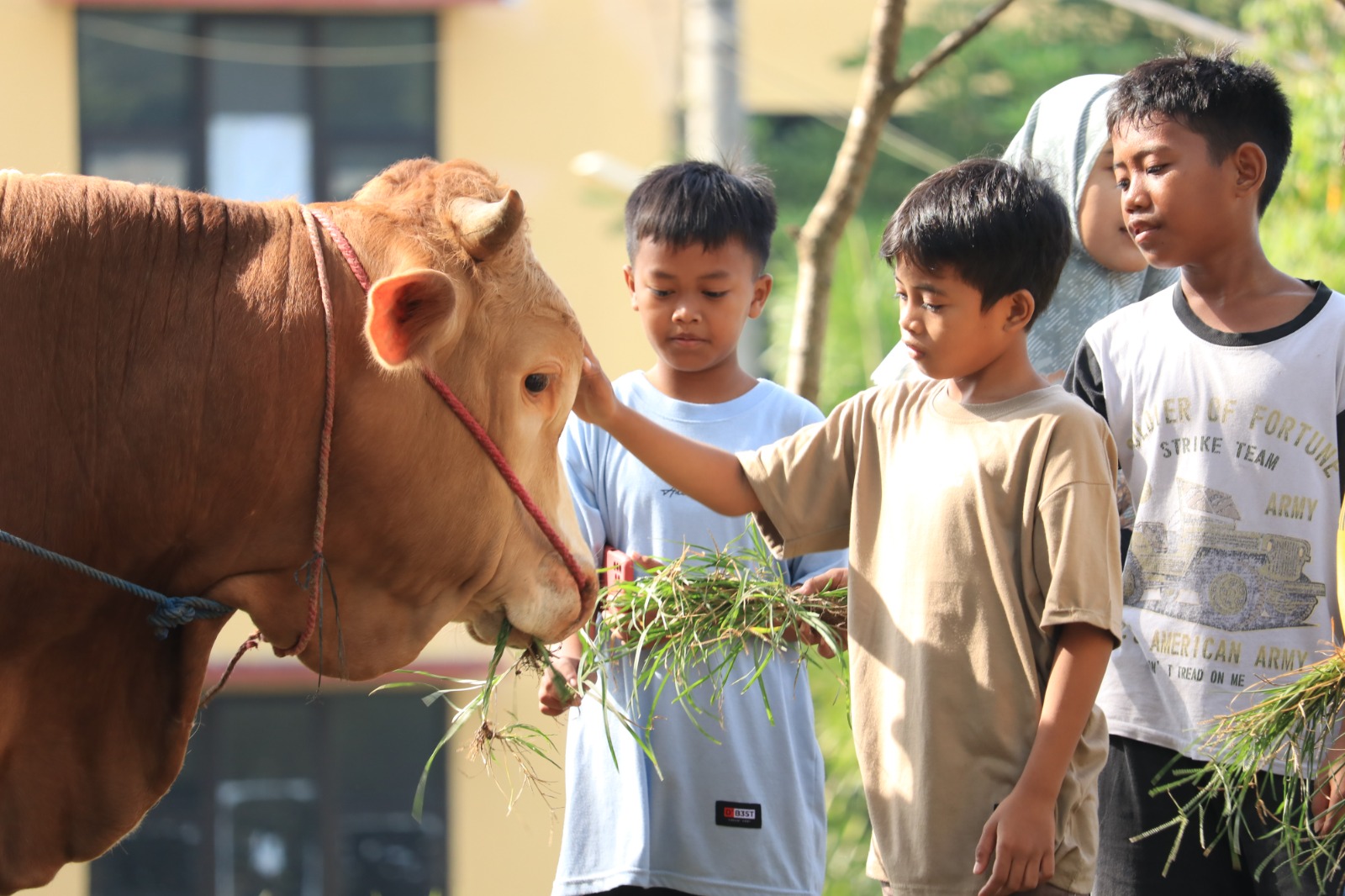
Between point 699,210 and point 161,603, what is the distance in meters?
1.45

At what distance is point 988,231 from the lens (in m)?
2.60

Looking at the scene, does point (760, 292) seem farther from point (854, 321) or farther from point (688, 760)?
point (854, 321)

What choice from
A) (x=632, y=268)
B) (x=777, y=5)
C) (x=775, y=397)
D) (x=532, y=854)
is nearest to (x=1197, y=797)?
(x=775, y=397)

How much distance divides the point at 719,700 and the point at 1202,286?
4.06 feet

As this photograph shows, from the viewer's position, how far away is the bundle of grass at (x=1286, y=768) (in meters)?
2.46

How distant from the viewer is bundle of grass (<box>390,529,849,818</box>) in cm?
293

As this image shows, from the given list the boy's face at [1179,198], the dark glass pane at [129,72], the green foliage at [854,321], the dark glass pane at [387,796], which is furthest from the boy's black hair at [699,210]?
the dark glass pane at [129,72]

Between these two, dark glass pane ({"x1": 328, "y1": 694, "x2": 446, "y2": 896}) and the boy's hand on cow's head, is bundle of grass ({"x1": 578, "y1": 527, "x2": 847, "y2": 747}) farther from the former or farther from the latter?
dark glass pane ({"x1": 328, "y1": 694, "x2": 446, "y2": 896})

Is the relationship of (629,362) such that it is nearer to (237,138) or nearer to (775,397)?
(237,138)

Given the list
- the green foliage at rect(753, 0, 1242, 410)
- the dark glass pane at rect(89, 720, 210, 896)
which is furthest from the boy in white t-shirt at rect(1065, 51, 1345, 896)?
the dark glass pane at rect(89, 720, 210, 896)

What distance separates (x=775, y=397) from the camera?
3.32 m

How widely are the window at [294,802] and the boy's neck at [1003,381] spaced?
29.2ft

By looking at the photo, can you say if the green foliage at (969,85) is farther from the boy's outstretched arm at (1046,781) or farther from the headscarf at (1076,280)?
the boy's outstretched arm at (1046,781)

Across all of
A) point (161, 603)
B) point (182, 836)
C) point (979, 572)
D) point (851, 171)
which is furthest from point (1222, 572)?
point (182, 836)
